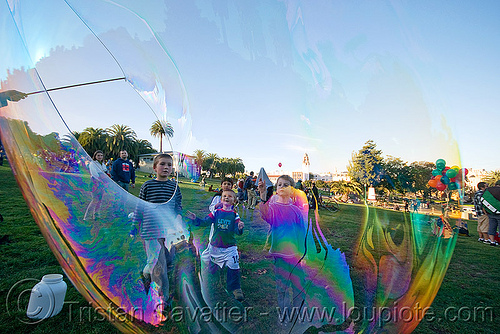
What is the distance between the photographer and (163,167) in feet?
8.37

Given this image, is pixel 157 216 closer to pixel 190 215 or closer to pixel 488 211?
pixel 190 215

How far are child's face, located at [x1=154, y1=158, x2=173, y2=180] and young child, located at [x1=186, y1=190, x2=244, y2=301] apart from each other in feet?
2.27

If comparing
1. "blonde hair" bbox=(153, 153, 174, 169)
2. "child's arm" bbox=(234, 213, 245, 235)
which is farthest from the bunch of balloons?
"blonde hair" bbox=(153, 153, 174, 169)

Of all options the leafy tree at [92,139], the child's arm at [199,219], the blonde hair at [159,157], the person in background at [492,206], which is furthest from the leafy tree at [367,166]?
the person in background at [492,206]

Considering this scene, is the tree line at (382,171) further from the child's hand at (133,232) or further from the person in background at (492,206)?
the person in background at (492,206)

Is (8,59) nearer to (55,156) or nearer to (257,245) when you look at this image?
(55,156)

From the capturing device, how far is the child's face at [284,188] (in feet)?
8.07

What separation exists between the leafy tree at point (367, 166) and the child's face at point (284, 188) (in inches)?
25.7

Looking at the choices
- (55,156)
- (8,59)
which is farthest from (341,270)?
(8,59)

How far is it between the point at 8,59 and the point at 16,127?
48cm

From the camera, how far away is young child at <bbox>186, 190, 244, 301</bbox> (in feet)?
8.22

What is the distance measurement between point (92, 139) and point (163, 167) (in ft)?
2.36

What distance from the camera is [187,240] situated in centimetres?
219

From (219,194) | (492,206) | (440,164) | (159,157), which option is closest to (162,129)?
(159,157)
